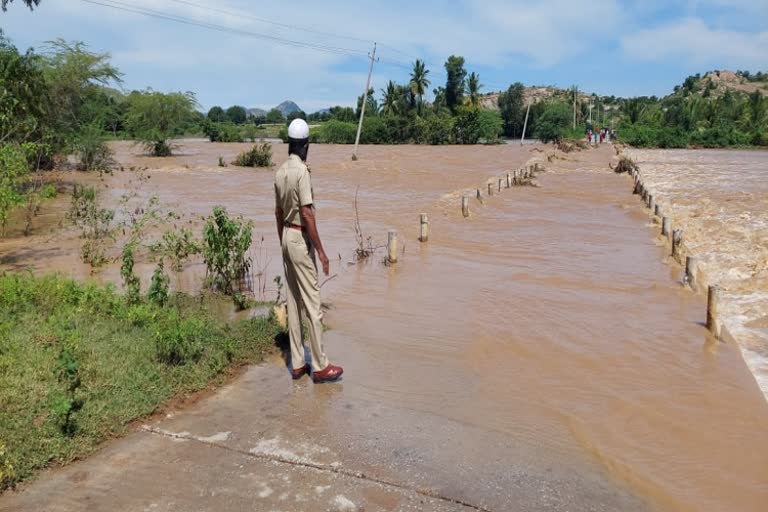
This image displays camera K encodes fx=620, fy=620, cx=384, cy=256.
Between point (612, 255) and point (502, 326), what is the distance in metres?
5.58

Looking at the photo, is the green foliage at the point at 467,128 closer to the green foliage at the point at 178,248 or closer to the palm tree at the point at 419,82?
the palm tree at the point at 419,82

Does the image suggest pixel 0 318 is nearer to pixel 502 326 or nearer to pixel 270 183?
pixel 502 326

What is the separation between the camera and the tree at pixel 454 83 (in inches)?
2717

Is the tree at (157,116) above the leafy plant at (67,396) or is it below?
above

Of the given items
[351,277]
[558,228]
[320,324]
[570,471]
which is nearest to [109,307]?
[320,324]

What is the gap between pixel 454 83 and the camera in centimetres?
7100

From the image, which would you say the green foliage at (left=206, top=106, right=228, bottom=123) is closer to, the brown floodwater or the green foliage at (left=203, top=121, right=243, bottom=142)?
the green foliage at (left=203, top=121, right=243, bottom=142)

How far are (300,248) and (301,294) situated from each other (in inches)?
15.8

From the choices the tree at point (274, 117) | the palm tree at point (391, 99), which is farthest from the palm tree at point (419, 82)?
the tree at point (274, 117)

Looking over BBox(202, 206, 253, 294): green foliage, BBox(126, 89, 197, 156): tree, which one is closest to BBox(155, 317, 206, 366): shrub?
BBox(202, 206, 253, 294): green foliage

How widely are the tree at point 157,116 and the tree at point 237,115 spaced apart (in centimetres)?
6665

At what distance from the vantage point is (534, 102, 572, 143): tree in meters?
69.6

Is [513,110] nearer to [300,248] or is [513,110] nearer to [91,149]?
[91,149]

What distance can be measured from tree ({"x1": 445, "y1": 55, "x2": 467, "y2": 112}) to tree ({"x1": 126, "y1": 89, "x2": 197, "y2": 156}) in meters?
37.0
